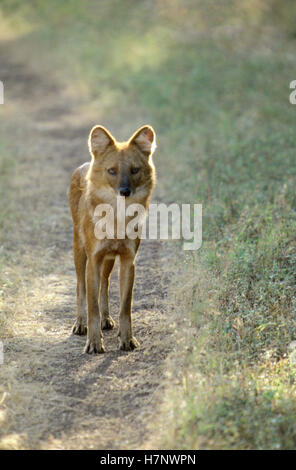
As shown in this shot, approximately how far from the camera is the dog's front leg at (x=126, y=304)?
193 inches

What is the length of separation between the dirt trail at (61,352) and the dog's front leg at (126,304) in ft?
0.28

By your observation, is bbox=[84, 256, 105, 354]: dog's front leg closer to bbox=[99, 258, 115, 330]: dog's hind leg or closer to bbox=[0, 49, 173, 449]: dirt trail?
bbox=[0, 49, 173, 449]: dirt trail

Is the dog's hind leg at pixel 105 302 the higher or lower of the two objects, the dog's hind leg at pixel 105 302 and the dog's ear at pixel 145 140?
the lower

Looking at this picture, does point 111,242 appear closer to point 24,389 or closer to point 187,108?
point 24,389

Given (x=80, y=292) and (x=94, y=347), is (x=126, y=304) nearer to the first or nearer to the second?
(x=94, y=347)

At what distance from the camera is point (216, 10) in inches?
711

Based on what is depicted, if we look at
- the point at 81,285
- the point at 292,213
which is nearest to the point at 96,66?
the point at 292,213

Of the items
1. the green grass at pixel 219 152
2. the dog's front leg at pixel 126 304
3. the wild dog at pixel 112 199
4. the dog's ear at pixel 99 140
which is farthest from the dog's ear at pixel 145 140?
the green grass at pixel 219 152

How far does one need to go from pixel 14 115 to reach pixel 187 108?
3.66 metres

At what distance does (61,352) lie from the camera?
4848 mm

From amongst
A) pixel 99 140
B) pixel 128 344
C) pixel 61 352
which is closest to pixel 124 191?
pixel 99 140

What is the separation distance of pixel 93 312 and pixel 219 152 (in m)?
5.03

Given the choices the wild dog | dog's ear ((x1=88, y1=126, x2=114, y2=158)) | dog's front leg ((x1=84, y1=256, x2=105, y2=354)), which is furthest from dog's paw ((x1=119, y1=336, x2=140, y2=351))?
dog's ear ((x1=88, y1=126, x2=114, y2=158))

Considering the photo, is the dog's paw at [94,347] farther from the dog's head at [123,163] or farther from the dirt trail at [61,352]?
the dog's head at [123,163]
